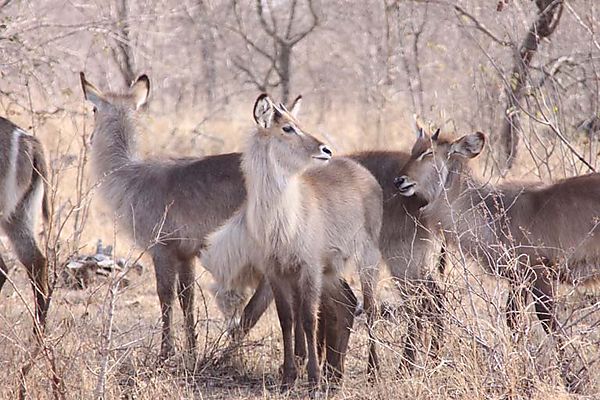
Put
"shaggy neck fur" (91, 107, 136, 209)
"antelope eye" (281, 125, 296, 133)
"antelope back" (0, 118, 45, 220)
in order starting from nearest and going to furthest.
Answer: "antelope eye" (281, 125, 296, 133)
"antelope back" (0, 118, 45, 220)
"shaggy neck fur" (91, 107, 136, 209)

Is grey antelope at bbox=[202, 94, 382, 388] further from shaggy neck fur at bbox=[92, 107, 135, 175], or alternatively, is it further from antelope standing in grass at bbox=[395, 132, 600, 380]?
shaggy neck fur at bbox=[92, 107, 135, 175]

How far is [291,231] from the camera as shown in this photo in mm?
5914

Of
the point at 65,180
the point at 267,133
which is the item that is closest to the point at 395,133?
the point at 65,180

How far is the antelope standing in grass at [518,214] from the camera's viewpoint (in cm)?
605

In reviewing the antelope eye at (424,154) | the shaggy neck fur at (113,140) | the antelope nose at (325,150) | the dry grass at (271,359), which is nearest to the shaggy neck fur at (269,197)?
the antelope nose at (325,150)

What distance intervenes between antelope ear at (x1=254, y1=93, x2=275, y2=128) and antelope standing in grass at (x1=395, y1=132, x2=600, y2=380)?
3.16 ft

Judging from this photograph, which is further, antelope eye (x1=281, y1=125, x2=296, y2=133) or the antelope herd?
antelope eye (x1=281, y1=125, x2=296, y2=133)

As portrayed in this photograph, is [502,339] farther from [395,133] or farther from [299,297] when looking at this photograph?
[395,133]

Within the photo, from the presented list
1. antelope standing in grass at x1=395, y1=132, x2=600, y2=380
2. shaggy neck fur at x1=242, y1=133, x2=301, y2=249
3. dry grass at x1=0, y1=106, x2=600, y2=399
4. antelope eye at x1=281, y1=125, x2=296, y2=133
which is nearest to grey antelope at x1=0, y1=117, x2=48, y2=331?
dry grass at x1=0, y1=106, x2=600, y2=399

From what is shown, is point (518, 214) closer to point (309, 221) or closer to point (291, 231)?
point (309, 221)

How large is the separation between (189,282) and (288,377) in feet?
4.68

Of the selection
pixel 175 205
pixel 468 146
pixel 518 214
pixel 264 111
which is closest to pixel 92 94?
pixel 175 205

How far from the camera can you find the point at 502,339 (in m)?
4.80

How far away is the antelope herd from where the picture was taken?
5941 millimetres
